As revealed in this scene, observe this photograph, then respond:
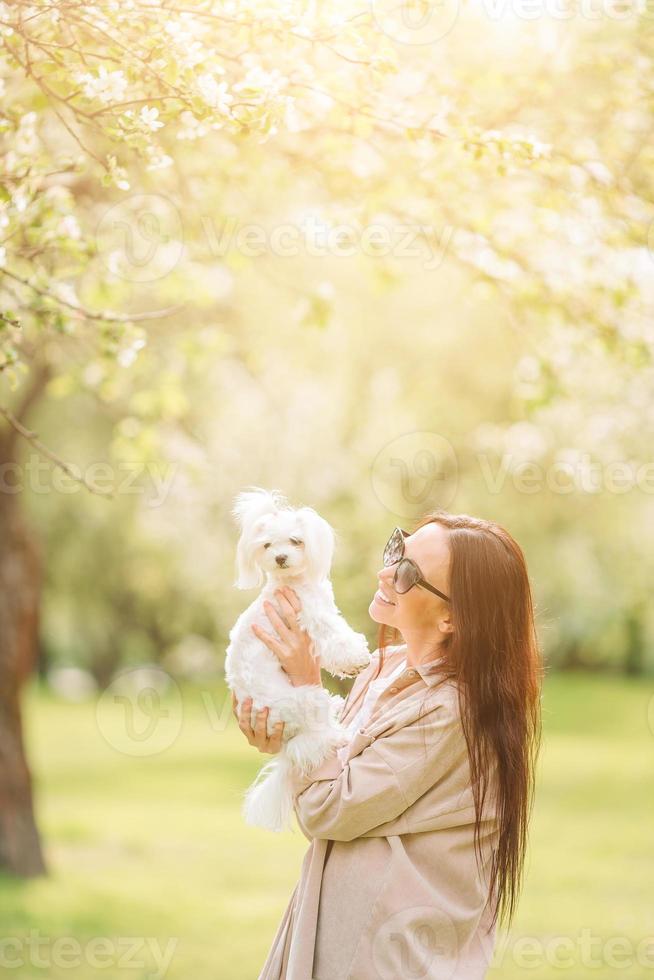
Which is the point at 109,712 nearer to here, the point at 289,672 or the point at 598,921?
the point at 598,921

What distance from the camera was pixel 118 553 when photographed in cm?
2495

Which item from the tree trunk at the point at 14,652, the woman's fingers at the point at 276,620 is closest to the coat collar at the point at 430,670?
the woman's fingers at the point at 276,620

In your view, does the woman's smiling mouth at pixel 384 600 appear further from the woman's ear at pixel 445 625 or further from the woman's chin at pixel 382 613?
the woman's ear at pixel 445 625

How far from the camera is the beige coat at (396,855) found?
9.86ft

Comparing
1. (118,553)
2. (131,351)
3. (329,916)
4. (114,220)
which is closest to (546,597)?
(118,553)

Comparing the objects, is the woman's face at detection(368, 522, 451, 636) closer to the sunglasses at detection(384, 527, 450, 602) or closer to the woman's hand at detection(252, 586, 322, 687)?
the sunglasses at detection(384, 527, 450, 602)

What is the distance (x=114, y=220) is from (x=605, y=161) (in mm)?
3964

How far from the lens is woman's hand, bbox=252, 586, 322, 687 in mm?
3396

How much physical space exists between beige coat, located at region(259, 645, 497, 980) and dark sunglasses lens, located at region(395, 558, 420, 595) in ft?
0.84

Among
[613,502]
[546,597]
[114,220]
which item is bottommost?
[546,597]

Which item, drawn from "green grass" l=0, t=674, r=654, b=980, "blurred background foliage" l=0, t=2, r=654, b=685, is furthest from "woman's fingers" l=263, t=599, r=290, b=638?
"blurred background foliage" l=0, t=2, r=654, b=685

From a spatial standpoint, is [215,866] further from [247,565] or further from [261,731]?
[261,731]

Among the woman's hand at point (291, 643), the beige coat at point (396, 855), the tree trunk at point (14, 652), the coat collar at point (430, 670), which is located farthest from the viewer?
the tree trunk at point (14, 652)

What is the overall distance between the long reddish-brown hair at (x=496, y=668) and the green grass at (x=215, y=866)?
102cm
